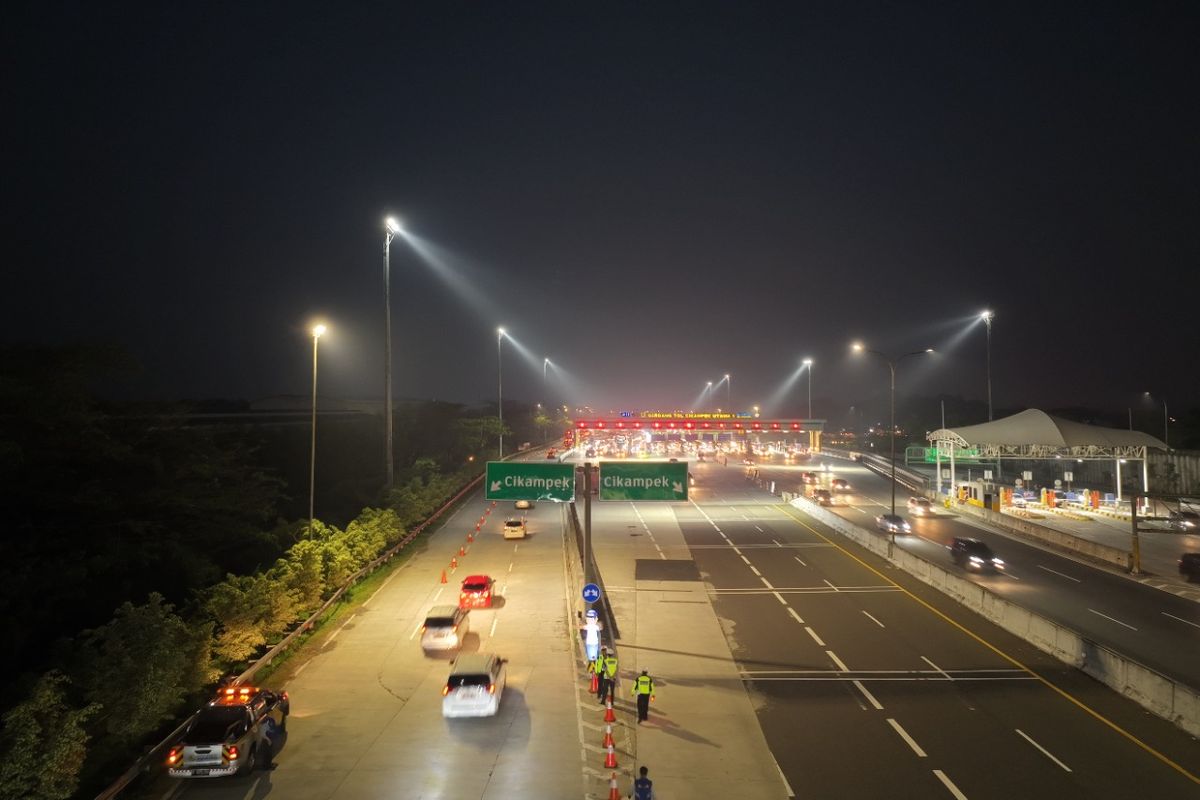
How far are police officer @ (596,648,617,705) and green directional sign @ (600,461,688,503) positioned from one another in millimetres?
5720

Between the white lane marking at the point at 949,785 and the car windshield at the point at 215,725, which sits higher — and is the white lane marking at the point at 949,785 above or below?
below

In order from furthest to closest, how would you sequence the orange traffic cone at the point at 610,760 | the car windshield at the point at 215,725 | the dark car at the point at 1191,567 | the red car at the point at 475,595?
1. the dark car at the point at 1191,567
2. the red car at the point at 475,595
3. the orange traffic cone at the point at 610,760
4. the car windshield at the point at 215,725

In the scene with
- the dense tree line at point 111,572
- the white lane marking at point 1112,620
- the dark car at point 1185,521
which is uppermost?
the dense tree line at point 111,572

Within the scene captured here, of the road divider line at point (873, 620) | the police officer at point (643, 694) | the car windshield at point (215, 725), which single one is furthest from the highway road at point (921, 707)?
the car windshield at point (215, 725)

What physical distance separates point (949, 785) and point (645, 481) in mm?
11161

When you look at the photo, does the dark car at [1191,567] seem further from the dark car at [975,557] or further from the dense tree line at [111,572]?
the dense tree line at [111,572]

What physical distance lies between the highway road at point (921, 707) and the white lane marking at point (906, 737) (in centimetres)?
4

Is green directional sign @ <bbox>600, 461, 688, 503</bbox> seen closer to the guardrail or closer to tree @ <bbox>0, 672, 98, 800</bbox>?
the guardrail

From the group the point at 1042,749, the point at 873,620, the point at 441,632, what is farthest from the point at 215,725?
the point at 873,620

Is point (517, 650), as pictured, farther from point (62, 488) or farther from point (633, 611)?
point (62, 488)

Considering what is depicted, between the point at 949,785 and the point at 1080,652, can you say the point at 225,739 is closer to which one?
the point at 949,785

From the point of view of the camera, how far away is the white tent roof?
180 ft

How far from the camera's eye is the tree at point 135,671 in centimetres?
1434

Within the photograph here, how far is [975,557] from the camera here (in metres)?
34.2
